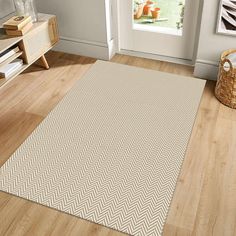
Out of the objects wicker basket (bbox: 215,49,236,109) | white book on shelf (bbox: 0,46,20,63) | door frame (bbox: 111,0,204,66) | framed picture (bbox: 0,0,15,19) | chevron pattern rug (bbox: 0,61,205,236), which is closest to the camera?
chevron pattern rug (bbox: 0,61,205,236)

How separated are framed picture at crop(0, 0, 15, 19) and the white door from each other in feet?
3.19

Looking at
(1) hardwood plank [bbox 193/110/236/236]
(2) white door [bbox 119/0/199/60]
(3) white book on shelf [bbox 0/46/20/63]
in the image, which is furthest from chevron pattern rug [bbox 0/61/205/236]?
(3) white book on shelf [bbox 0/46/20/63]

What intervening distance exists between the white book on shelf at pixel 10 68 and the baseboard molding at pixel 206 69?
1.51 metres

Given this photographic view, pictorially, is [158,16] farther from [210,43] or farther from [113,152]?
[113,152]

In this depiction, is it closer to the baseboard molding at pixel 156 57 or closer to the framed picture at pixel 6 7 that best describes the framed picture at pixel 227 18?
the baseboard molding at pixel 156 57

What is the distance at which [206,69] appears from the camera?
2.95 meters

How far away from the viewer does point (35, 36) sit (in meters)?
2.85

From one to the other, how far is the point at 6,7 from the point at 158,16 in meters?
1.36

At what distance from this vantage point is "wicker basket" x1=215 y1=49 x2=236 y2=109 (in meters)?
2.50

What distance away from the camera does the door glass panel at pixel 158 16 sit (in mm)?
3091

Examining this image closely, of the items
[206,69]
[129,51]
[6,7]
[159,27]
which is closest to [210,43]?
[206,69]

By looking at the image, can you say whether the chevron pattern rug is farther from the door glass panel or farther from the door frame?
the door glass panel

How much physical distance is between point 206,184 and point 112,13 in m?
1.85

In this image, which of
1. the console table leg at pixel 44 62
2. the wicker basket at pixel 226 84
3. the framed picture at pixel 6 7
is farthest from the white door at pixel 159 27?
the framed picture at pixel 6 7
